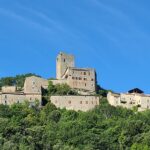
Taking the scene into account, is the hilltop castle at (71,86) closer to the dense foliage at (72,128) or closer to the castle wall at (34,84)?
the castle wall at (34,84)

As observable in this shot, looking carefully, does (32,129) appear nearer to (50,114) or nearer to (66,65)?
(50,114)

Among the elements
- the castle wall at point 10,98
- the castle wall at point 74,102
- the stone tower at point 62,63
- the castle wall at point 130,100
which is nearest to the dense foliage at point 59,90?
the castle wall at point 74,102

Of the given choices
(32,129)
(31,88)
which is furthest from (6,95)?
(32,129)

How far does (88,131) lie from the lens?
295 ft

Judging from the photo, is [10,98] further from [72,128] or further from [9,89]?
[72,128]

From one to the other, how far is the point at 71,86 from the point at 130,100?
20.5 ft

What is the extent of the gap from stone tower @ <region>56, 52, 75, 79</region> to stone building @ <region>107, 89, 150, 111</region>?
783cm

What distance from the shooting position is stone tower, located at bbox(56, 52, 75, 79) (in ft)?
348

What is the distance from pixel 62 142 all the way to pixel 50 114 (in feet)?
28.0

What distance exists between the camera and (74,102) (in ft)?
322

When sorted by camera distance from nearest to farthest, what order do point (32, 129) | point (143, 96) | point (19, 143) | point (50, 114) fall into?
point (19, 143), point (32, 129), point (50, 114), point (143, 96)

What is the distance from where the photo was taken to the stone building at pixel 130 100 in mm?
99438

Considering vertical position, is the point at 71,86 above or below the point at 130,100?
above

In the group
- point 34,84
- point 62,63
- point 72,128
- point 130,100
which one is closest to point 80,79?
point 62,63
